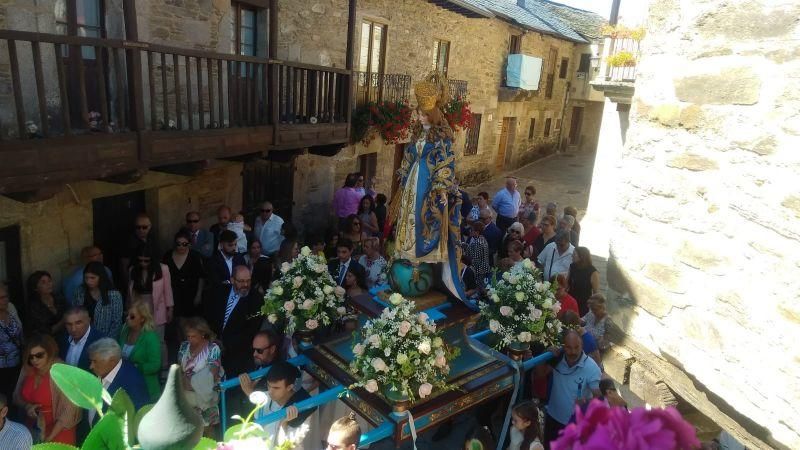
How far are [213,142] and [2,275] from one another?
2.64m

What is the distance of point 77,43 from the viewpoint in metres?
4.53

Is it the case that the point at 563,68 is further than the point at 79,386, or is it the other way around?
the point at 563,68

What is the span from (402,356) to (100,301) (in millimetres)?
3505

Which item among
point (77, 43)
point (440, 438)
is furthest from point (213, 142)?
point (440, 438)

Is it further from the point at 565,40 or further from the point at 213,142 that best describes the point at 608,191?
the point at 565,40

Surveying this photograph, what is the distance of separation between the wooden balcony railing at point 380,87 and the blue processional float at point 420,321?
7456 millimetres

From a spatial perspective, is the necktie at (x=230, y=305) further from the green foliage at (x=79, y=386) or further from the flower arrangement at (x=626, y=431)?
the flower arrangement at (x=626, y=431)

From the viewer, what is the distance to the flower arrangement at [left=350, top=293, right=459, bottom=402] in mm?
3648

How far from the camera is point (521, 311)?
15.4 feet

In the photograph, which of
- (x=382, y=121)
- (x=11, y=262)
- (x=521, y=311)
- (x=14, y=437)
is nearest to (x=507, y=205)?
(x=382, y=121)

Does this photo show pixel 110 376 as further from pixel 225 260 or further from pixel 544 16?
pixel 544 16

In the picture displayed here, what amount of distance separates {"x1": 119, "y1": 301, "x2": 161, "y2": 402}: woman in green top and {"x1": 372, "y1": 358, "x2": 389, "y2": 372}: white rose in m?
2.27

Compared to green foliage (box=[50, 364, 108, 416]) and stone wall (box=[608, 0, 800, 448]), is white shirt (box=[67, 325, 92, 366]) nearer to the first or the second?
green foliage (box=[50, 364, 108, 416])

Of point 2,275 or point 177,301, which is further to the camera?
point 177,301
